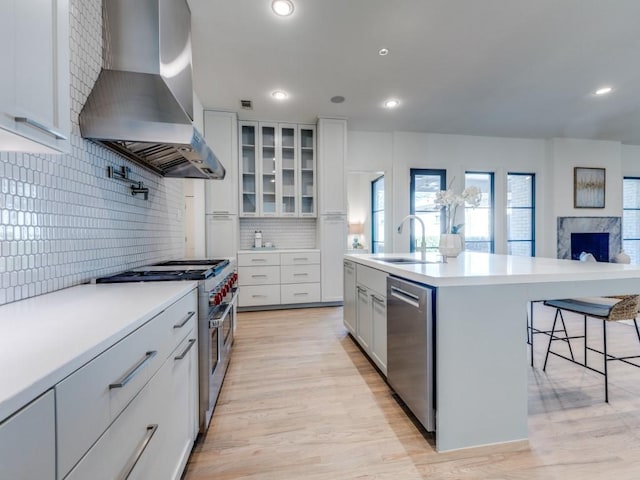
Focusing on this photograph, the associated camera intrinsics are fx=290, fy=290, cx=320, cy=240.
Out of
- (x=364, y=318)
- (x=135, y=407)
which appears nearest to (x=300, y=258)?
(x=364, y=318)

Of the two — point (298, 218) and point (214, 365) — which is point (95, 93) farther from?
point (298, 218)

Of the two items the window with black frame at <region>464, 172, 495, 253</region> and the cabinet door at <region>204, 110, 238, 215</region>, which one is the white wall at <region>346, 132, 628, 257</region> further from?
the cabinet door at <region>204, 110, 238, 215</region>

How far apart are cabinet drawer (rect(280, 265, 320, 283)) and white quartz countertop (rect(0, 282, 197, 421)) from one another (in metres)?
2.87

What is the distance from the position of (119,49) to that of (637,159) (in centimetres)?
885

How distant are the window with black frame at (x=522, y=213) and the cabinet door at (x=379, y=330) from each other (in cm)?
453

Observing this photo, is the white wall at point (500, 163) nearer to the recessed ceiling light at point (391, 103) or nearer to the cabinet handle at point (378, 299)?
the recessed ceiling light at point (391, 103)

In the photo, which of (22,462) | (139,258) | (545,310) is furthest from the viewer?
(545,310)

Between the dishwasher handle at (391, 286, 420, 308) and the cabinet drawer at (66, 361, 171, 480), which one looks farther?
the dishwasher handle at (391, 286, 420, 308)

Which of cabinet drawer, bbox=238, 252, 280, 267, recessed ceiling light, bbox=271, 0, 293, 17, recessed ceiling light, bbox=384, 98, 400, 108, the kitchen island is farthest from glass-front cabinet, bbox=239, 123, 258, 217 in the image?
the kitchen island

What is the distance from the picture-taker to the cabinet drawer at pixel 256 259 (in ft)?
13.5

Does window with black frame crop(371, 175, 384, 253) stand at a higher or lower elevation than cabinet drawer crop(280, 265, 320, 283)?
higher

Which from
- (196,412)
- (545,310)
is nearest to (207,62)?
(196,412)

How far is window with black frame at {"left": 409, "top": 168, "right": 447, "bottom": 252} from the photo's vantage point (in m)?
5.16

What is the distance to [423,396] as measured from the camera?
1.53 meters
